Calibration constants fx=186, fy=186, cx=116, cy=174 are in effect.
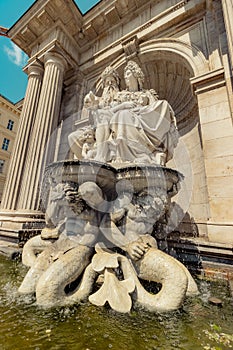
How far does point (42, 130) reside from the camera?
5.07m

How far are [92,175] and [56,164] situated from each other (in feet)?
1.34

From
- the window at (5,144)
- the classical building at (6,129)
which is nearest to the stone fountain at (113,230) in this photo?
the classical building at (6,129)

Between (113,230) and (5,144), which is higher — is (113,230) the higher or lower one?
the lower one

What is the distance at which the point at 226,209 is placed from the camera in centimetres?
289

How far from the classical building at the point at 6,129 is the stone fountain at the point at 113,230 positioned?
17.4 m

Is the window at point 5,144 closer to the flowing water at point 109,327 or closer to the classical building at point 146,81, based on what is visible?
the classical building at point 146,81

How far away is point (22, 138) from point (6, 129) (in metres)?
15.4

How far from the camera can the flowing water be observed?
0.96 metres

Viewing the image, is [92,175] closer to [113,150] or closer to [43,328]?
[113,150]

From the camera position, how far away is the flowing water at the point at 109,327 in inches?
37.7

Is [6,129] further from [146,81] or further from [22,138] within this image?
[146,81]

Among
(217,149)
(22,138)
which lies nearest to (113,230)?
(217,149)

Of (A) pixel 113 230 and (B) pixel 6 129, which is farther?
(B) pixel 6 129

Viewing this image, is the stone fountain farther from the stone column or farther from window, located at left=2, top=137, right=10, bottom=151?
window, located at left=2, top=137, right=10, bottom=151
